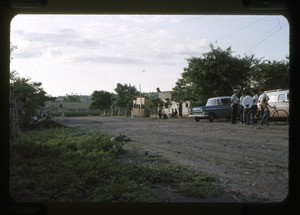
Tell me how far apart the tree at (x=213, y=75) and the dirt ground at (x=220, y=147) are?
49cm

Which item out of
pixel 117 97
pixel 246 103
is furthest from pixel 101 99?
pixel 246 103

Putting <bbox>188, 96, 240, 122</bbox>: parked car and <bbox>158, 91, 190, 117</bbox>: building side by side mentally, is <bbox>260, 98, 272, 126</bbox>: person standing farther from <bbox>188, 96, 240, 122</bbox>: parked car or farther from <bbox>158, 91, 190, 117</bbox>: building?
<bbox>158, 91, 190, 117</bbox>: building

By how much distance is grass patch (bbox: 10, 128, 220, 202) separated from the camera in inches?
141

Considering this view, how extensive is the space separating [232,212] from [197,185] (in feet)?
2.14

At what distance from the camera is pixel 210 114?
14.0 feet

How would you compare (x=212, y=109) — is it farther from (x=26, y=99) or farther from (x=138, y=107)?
(x=26, y=99)

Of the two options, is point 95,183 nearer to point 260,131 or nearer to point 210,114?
point 210,114

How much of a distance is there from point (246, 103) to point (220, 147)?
2.66 feet

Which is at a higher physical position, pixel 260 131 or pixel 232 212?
pixel 260 131

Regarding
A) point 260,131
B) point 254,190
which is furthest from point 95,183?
point 260,131

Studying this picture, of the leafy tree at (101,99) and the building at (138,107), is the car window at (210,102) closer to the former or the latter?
the building at (138,107)

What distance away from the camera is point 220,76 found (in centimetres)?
394

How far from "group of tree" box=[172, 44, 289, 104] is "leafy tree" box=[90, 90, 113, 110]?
2.66ft

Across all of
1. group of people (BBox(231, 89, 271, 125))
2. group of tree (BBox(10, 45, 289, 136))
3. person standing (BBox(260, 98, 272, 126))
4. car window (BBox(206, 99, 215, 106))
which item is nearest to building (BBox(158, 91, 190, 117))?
group of tree (BBox(10, 45, 289, 136))
